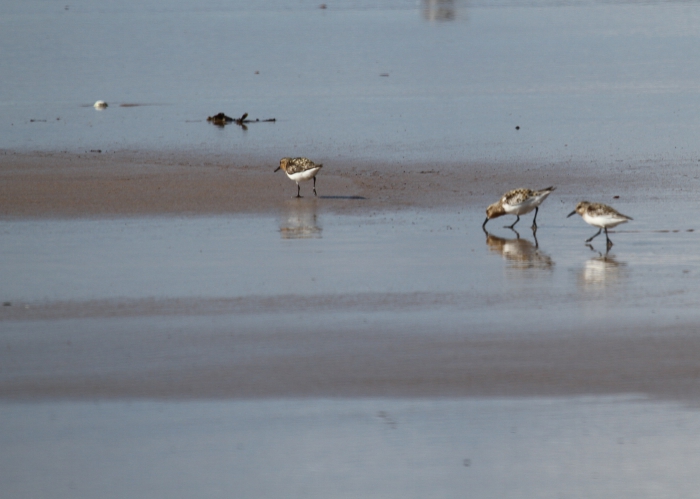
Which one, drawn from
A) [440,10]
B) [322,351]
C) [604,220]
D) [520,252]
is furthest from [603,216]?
[440,10]

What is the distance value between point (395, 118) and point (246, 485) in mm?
17418

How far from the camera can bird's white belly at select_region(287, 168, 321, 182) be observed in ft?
51.6

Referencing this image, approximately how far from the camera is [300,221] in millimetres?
14383

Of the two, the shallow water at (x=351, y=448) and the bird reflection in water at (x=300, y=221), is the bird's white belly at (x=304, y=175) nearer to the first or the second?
the bird reflection in water at (x=300, y=221)

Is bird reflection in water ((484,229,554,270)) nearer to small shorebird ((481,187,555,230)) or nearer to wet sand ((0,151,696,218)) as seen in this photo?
small shorebird ((481,187,555,230))

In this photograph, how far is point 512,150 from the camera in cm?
1936

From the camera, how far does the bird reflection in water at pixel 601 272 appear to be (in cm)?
1088

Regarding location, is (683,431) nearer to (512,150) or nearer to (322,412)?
(322,412)

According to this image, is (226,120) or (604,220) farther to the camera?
(226,120)

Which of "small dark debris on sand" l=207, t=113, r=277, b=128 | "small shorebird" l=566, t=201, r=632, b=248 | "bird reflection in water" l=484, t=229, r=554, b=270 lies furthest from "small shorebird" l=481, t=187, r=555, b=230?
"small dark debris on sand" l=207, t=113, r=277, b=128

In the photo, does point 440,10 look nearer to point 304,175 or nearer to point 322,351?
point 304,175

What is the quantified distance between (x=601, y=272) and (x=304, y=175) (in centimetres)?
558

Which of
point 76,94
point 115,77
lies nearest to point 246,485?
point 76,94

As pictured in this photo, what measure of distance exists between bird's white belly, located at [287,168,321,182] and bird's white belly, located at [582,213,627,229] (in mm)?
4421
